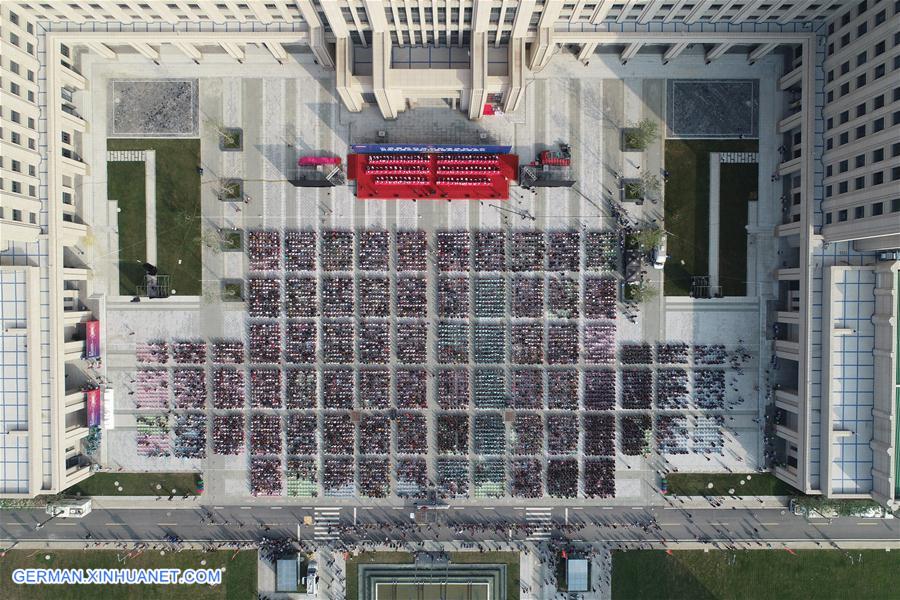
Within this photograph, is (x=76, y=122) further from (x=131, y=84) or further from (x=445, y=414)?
(x=445, y=414)

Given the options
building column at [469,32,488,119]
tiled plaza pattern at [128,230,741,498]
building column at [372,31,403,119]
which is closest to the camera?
building column at [469,32,488,119]

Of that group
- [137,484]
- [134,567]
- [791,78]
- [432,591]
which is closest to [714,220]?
[791,78]

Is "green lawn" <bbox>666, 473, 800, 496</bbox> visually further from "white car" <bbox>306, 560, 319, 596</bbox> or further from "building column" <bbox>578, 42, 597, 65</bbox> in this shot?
"building column" <bbox>578, 42, 597, 65</bbox>

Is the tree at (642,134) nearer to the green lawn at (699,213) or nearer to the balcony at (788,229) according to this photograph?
the green lawn at (699,213)

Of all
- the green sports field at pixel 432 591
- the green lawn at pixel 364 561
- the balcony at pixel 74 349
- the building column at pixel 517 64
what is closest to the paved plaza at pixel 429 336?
the balcony at pixel 74 349

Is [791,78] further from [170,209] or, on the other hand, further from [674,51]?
[170,209]

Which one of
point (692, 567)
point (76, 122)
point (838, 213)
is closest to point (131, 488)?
point (76, 122)

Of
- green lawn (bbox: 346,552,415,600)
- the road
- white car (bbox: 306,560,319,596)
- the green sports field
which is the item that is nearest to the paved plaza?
the road
